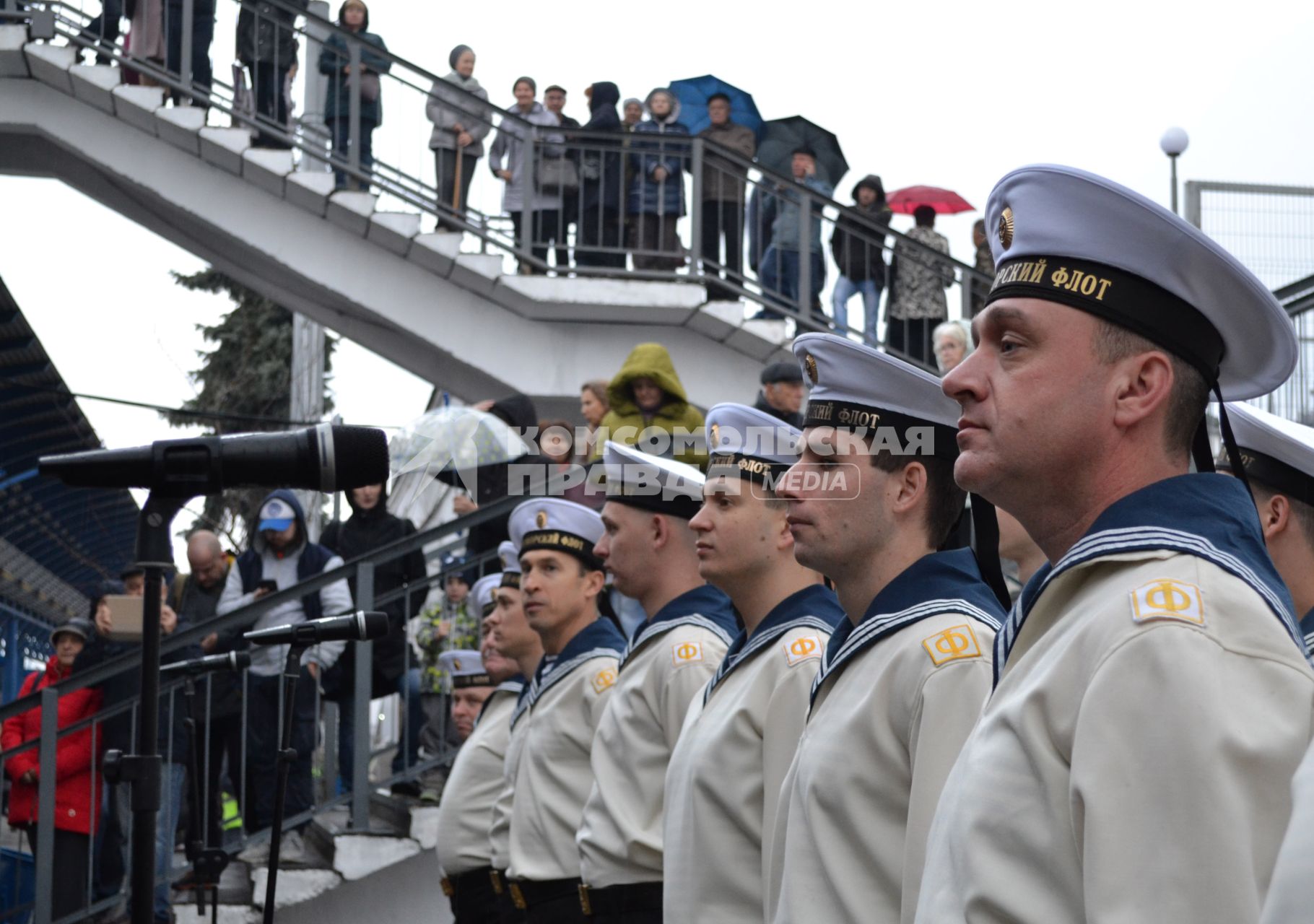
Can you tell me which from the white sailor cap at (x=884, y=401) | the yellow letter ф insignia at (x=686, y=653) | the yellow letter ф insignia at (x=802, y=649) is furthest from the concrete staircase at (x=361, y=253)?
the white sailor cap at (x=884, y=401)

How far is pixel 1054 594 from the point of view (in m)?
2.23

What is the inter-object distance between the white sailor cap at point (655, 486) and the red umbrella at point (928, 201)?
26.2ft

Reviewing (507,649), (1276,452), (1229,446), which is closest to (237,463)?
(1229,446)

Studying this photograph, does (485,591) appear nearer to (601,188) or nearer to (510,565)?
(510,565)

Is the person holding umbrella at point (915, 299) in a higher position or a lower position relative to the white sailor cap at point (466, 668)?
higher

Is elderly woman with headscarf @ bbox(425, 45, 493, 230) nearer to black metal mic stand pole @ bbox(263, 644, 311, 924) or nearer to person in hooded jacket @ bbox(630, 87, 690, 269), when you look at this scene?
person in hooded jacket @ bbox(630, 87, 690, 269)

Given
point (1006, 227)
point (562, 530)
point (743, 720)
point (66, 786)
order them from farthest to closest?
point (66, 786) < point (562, 530) < point (743, 720) < point (1006, 227)

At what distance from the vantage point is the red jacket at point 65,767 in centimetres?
799

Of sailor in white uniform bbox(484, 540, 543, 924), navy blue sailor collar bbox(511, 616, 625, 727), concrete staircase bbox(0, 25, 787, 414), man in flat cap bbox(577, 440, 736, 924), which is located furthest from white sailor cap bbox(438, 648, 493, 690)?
concrete staircase bbox(0, 25, 787, 414)

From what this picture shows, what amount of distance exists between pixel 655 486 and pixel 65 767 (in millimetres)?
4045

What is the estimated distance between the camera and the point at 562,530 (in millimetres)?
6586

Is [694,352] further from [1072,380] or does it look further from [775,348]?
[1072,380]

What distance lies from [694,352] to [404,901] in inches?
223

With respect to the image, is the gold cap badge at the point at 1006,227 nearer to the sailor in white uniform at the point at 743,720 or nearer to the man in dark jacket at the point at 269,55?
the sailor in white uniform at the point at 743,720
